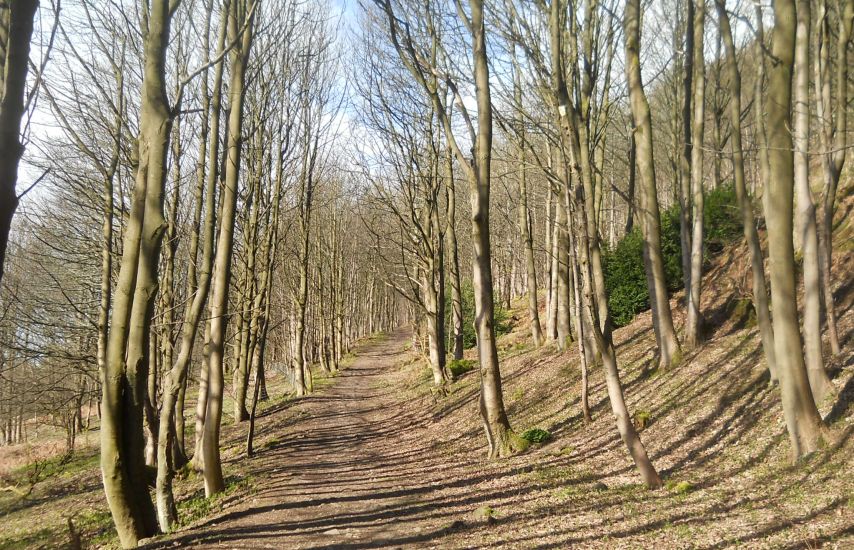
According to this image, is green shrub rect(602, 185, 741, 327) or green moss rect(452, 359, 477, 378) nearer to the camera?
green shrub rect(602, 185, 741, 327)

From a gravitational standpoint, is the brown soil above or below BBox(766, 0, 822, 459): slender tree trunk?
below

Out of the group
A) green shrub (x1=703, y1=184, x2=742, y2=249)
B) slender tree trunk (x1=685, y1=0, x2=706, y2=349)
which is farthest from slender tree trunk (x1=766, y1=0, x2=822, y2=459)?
green shrub (x1=703, y1=184, x2=742, y2=249)

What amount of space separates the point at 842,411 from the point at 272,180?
1524cm

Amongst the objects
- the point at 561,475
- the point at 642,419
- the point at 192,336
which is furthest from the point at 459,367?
the point at 192,336

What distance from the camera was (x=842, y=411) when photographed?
24.4 feet

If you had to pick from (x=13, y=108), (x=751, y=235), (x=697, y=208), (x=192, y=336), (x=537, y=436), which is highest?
(x=697, y=208)

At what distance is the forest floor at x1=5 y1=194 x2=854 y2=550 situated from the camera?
6086mm

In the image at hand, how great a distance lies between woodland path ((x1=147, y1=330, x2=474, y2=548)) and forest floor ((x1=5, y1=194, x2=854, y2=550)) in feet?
0.14

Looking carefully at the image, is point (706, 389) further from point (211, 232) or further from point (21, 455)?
point (21, 455)

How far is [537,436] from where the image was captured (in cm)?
1068

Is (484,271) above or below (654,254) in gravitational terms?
below

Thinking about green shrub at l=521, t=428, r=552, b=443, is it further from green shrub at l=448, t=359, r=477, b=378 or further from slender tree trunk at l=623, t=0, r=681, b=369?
green shrub at l=448, t=359, r=477, b=378

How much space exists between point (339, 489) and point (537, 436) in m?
3.51

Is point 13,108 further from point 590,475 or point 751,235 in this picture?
point 751,235
